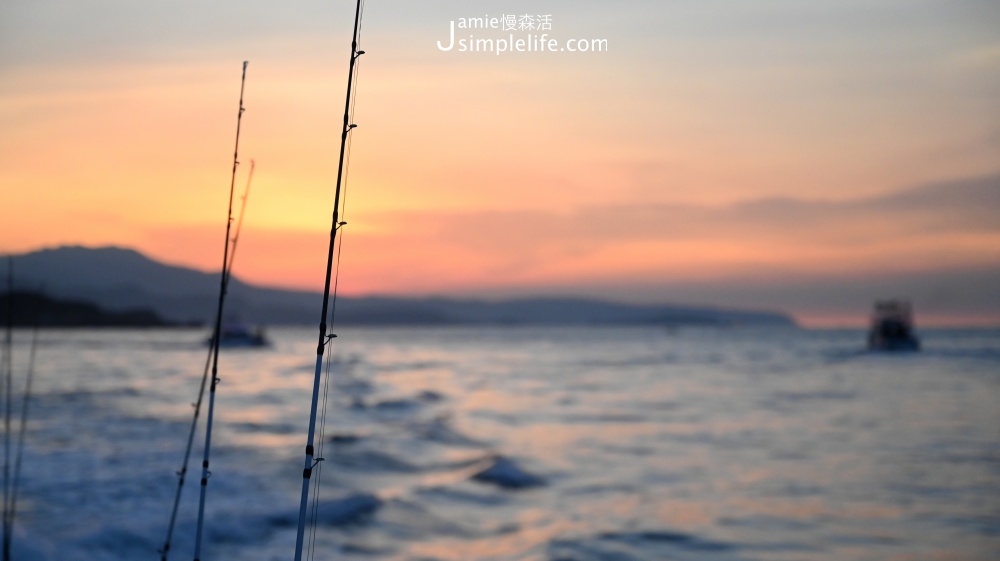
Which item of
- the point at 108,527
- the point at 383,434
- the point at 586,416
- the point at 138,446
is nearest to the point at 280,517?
the point at 108,527

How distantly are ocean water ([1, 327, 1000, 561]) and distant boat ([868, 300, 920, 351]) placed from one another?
41011 mm

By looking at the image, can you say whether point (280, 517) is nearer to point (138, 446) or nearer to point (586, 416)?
point (138, 446)

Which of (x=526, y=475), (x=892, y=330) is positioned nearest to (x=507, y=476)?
(x=526, y=475)

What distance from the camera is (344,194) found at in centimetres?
438

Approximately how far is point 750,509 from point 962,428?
42.0ft

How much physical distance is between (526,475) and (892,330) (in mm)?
65255

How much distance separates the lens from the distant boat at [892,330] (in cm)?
7350

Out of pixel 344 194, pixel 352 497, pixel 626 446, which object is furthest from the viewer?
pixel 626 446

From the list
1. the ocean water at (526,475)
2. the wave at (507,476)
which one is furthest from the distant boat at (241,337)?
the wave at (507,476)

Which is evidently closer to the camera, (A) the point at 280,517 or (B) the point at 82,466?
(A) the point at 280,517

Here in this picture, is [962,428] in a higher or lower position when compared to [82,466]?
higher

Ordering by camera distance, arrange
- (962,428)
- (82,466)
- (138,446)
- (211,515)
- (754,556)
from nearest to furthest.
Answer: (754,556) < (211,515) < (82,466) < (138,446) < (962,428)

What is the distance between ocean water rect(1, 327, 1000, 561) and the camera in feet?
41.4

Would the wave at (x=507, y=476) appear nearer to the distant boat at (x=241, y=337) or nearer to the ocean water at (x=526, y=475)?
the ocean water at (x=526, y=475)
